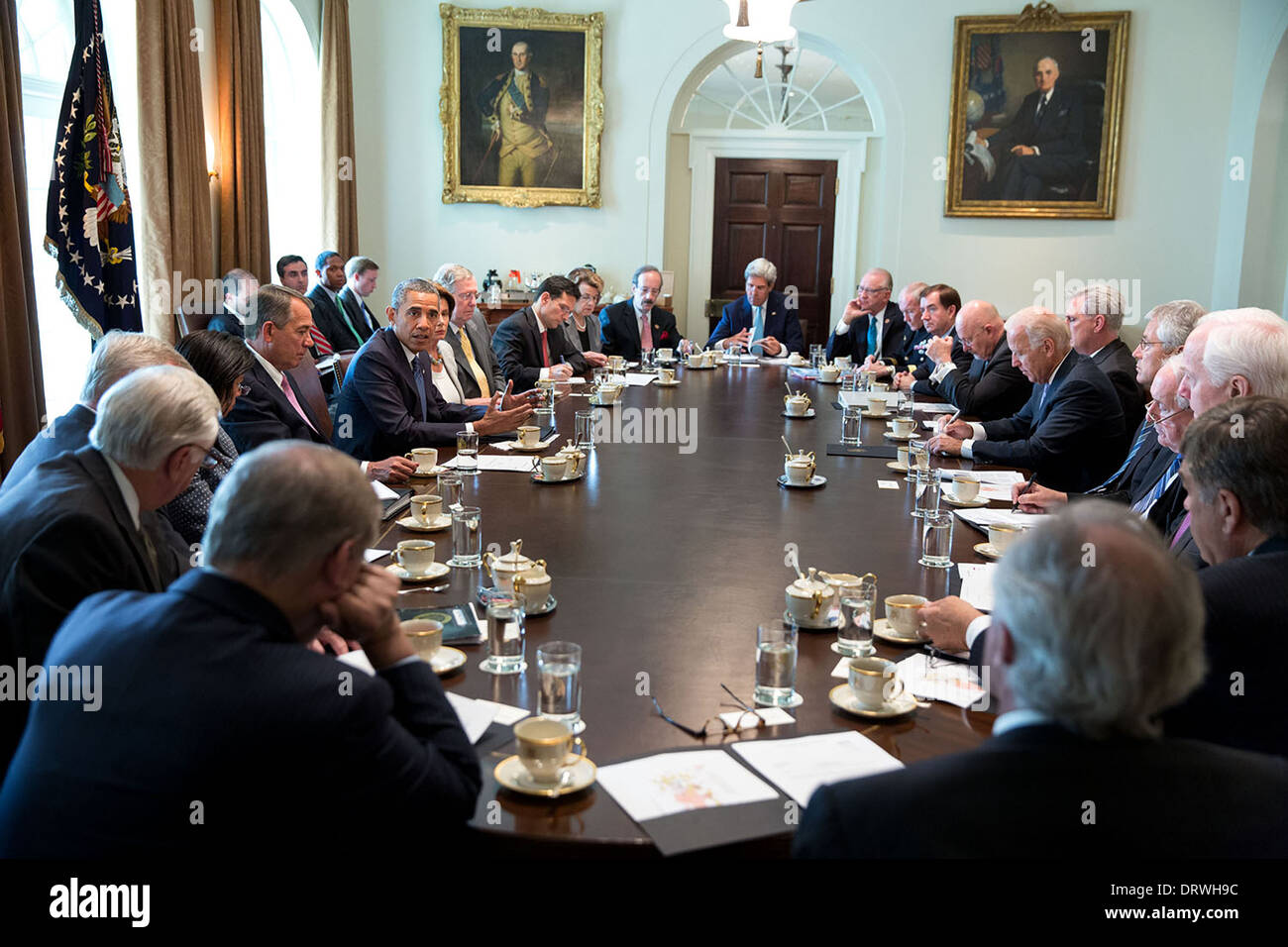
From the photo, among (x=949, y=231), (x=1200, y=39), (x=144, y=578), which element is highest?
(x=1200, y=39)

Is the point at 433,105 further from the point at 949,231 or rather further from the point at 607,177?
the point at 949,231

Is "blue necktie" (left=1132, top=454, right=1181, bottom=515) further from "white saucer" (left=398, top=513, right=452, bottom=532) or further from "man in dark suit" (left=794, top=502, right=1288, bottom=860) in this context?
"man in dark suit" (left=794, top=502, right=1288, bottom=860)

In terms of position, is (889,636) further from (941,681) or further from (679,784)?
(679,784)

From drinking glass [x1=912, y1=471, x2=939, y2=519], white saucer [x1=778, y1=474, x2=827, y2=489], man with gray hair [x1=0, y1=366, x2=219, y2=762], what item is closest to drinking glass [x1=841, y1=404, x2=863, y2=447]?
white saucer [x1=778, y1=474, x2=827, y2=489]

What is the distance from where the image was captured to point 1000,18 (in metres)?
9.50

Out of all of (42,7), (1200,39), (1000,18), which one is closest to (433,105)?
(42,7)

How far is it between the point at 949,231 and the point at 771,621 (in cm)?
837

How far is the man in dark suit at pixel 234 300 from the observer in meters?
6.69

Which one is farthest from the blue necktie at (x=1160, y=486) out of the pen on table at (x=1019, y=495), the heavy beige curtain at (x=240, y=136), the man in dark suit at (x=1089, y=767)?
the heavy beige curtain at (x=240, y=136)

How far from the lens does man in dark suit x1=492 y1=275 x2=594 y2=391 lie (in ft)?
22.7

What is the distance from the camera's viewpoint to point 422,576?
8.87 ft

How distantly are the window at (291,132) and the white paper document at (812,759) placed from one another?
8.12m

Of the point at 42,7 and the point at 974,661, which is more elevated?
the point at 42,7
